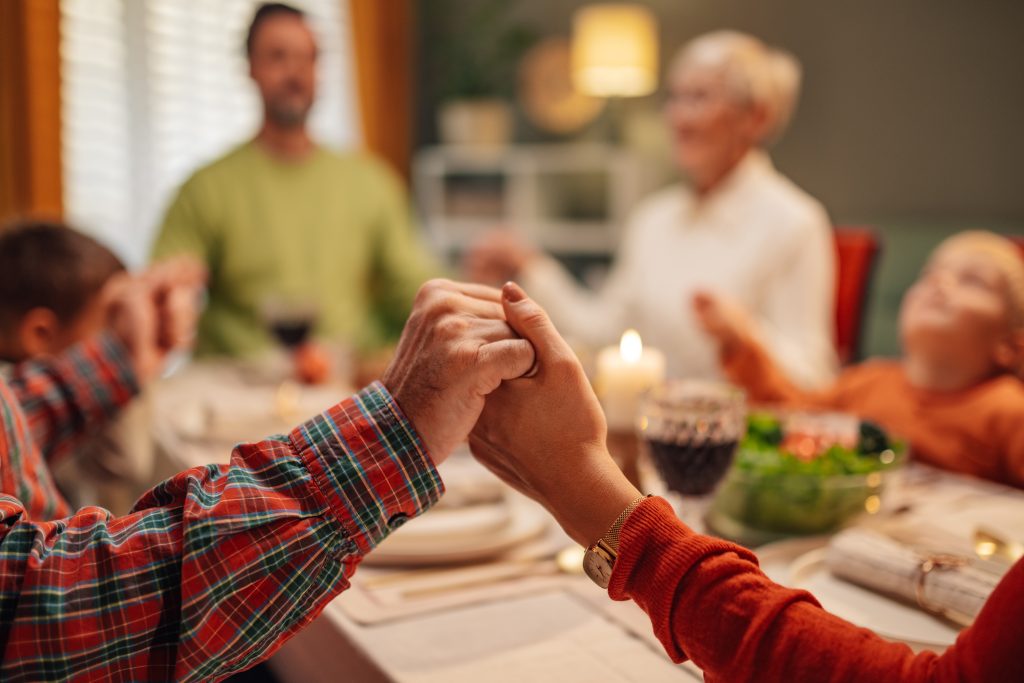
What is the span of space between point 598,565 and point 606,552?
0.01m

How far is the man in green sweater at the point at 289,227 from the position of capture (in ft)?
9.02

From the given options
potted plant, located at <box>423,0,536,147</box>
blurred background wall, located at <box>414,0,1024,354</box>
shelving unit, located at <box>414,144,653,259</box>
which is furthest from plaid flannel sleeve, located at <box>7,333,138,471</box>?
potted plant, located at <box>423,0,536,147</box>

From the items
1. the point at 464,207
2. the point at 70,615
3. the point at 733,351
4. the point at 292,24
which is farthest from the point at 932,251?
the point at 70,615

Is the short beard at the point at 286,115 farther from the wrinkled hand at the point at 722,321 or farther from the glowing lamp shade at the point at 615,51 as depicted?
the wrinkled hand at the point at 722,321

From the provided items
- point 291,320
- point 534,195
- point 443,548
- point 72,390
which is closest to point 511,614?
point 443,548

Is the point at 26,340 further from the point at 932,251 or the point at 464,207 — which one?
the point at 464,207

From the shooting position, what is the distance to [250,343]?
8.77 ft

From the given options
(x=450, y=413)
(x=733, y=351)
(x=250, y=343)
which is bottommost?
(x=250, y=343)

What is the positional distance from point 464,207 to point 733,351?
3.20 m

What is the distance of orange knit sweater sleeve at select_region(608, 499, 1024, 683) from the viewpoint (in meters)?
0.56

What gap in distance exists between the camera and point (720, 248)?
8.32 feet

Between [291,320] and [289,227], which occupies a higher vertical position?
[289,227]

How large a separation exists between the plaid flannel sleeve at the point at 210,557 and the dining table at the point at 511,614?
0.16 m

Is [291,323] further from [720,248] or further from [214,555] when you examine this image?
[214,555]
